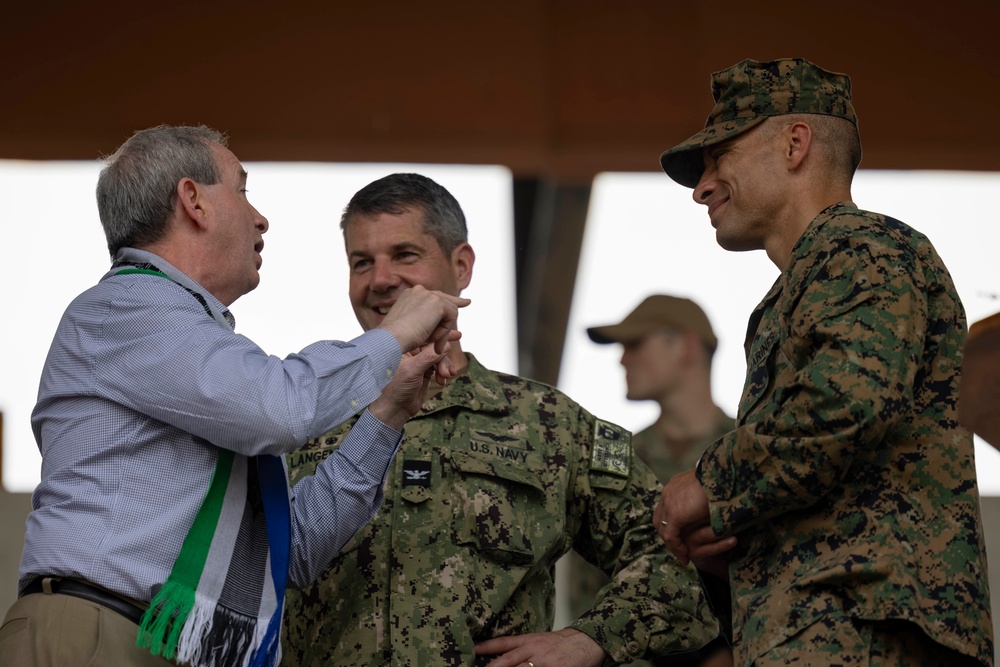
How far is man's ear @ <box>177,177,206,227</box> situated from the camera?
2787 millimetres

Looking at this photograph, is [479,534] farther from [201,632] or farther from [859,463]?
[859,463]

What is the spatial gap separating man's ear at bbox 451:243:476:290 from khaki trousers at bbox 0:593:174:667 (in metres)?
1.50

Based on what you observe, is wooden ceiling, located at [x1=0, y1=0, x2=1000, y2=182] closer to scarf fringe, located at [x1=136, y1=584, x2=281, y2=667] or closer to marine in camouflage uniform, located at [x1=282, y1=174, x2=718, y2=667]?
marine in camouflage uniform, located at [x1=282, y1=174, x2=718, y2=667]

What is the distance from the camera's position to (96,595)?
240cm

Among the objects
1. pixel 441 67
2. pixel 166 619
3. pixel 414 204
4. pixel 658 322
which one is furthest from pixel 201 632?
pixel 658 322

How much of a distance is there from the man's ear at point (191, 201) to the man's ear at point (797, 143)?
1.20 m

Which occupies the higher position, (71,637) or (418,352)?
(418,352)

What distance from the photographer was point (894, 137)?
5398 mm

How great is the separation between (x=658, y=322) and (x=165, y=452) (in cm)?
413

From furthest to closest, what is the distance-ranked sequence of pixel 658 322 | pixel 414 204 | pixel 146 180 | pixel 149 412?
pixel 658 322 → pixel 414 204 → pixel 146 180 → pixel 149 412

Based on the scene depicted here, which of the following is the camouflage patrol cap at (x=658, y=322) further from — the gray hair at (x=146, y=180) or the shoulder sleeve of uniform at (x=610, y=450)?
the gray hair at (x=146, y=180)

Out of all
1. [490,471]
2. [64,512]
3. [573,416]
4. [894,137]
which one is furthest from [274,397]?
[894,137]

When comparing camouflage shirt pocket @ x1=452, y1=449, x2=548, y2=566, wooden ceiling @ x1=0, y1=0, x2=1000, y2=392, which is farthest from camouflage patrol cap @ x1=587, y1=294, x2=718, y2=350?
camouflage shirt pocket @ x1=452, y1=449, x2=548, y2=566

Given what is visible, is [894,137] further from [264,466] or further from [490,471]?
[264,466]
